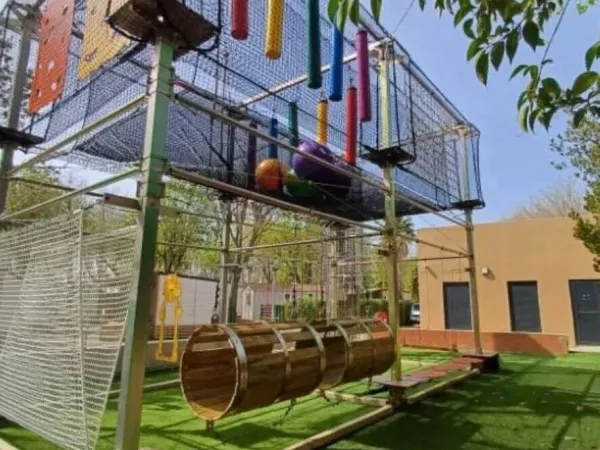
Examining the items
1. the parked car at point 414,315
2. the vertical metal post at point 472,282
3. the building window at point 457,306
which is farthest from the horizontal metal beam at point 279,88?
the parked car at point 414,315

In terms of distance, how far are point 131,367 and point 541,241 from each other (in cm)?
1219

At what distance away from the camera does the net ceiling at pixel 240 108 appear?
3.86 metres

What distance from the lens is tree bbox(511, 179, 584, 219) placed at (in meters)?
23.3

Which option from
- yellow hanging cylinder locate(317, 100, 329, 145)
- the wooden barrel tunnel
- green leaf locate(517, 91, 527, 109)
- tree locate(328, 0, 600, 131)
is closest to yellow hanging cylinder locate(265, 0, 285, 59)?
tree locate(328, 0, 600, 131)

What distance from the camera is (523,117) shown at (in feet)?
4.63

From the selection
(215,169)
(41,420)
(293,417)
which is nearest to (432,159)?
(215,169)

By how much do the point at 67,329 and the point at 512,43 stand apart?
2.90 meters

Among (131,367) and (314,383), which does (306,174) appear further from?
(131,367)

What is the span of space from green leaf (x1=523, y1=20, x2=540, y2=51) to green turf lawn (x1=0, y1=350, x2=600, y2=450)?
3518 millimetres

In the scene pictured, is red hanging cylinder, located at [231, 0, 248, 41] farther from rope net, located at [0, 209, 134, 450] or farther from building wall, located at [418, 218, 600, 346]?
building wall, located at [418, 218, 600, 346]

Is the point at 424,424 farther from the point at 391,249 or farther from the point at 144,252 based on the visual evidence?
the point at 144,252

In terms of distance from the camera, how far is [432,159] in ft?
26.1

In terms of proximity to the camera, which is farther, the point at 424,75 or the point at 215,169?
the point at 424,75

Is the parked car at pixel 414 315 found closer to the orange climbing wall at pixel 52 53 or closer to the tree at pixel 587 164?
the tree at pixel 587 164
